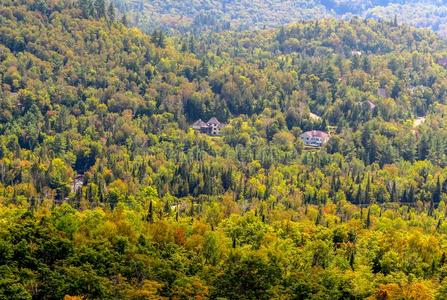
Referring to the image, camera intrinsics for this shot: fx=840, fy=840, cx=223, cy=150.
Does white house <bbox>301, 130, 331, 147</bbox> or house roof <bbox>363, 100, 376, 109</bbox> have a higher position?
house roof <bbox>363, 100, 376, 109</bbox>

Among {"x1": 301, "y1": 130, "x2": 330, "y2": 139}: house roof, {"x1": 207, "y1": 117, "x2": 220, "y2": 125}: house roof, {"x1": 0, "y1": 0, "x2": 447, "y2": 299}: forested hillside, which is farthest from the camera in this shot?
{"x1": 207, "y1": 117, "x2": 220, "y2": 125}: house roof

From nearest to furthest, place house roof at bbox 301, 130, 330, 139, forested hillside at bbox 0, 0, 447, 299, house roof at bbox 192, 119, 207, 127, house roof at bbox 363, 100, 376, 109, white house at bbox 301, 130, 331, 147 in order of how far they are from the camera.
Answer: forested hillside at bbox 0, 0, 447, 299 < white house at bbox 301, 130, 331, 147 < house roof at bbox 301, 130, 330, 139 < house roof at bbox 192, 119, 207, 127 < house roof at bbox 363, 100, 376, 109

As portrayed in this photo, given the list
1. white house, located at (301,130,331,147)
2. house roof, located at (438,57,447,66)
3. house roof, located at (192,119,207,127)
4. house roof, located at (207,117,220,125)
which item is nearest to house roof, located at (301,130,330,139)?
white house, located at (301,130,331,147)

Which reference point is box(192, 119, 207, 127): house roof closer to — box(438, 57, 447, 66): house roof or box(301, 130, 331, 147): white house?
box(301, 130, 331, 147): white house

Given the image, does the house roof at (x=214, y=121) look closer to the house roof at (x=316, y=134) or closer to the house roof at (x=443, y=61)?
the house roof at (x=316, y=134)

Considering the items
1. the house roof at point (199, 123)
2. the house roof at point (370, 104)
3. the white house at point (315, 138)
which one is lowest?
the white house at point (315, 138)

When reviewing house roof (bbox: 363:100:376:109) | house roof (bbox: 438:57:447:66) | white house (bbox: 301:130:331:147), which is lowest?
white house (bbox: 301:130:331:147)

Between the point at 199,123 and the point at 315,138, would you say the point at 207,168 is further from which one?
the point at 315,138

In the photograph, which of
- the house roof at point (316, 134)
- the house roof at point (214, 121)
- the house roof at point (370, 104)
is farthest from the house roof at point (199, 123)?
the house roof at point (370, 104)

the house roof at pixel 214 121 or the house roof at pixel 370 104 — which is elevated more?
the house roof at pixel 370 104

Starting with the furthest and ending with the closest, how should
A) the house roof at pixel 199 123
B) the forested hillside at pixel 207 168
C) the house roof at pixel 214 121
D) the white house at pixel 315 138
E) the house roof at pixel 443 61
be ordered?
the house roof at pixel 443 61 → the house roof at pixel 214 121 → the house roof at pixel 199 123 → the white house at pixel 315 138 → the forested hillside at pixel 207 168
